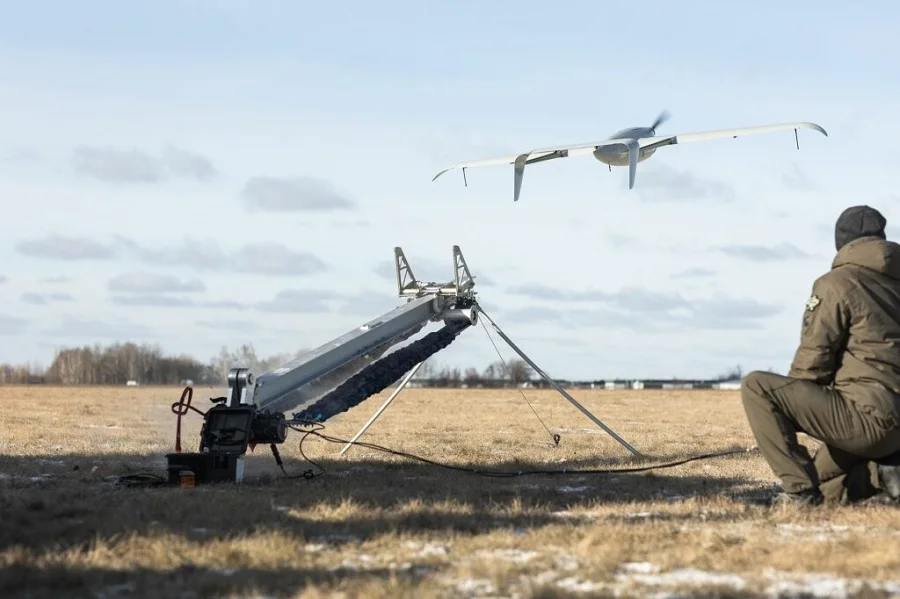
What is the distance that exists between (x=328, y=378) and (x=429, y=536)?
5.87m

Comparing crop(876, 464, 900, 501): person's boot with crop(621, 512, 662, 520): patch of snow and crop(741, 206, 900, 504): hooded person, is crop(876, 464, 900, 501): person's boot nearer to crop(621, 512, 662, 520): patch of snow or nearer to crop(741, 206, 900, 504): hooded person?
crop(741, 206, 900, 504): hooded person

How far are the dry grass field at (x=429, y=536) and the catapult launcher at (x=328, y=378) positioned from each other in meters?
0.60

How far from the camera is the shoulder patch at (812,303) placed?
31.7ft

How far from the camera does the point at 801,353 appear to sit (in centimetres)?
991

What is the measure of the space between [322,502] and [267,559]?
2.89 meters

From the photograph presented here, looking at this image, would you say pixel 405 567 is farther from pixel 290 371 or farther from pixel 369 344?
pixel 369 344

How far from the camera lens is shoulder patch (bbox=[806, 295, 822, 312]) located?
9.66 meters

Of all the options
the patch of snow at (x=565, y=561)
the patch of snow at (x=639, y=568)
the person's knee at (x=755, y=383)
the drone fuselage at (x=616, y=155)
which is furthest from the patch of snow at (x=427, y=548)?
the drone fuselage at (x=616, y=155)

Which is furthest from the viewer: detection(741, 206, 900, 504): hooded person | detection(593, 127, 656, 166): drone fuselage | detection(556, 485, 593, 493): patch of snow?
detection(593, 127, 656, 166): drone fuselage

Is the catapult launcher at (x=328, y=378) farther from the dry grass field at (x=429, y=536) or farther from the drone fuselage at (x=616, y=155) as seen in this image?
the drone fuselage at (x=616, y=155)

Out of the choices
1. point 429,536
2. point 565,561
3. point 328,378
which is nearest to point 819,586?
point 565,561

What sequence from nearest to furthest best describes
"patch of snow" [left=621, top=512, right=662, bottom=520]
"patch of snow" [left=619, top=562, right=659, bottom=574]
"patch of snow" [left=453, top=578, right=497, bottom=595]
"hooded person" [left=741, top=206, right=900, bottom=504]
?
"patch of snow" [left=453, top=578, right=497, bottom=595]
"patch of snow" [left=619, top=562, right=659, bottom=574]
"hooded person" [left=741, top=206, right=900, bottom=504]
"patch of snow" [left=621, top=512, right=662, bottom=520]

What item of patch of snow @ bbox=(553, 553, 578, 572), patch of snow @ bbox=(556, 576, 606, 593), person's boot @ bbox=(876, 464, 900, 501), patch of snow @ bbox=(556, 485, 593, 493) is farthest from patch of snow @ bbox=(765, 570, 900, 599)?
patch of snow @ bbox=(556, 485, 593, 493)

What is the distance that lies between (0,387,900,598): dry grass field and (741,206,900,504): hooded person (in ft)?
1.59
